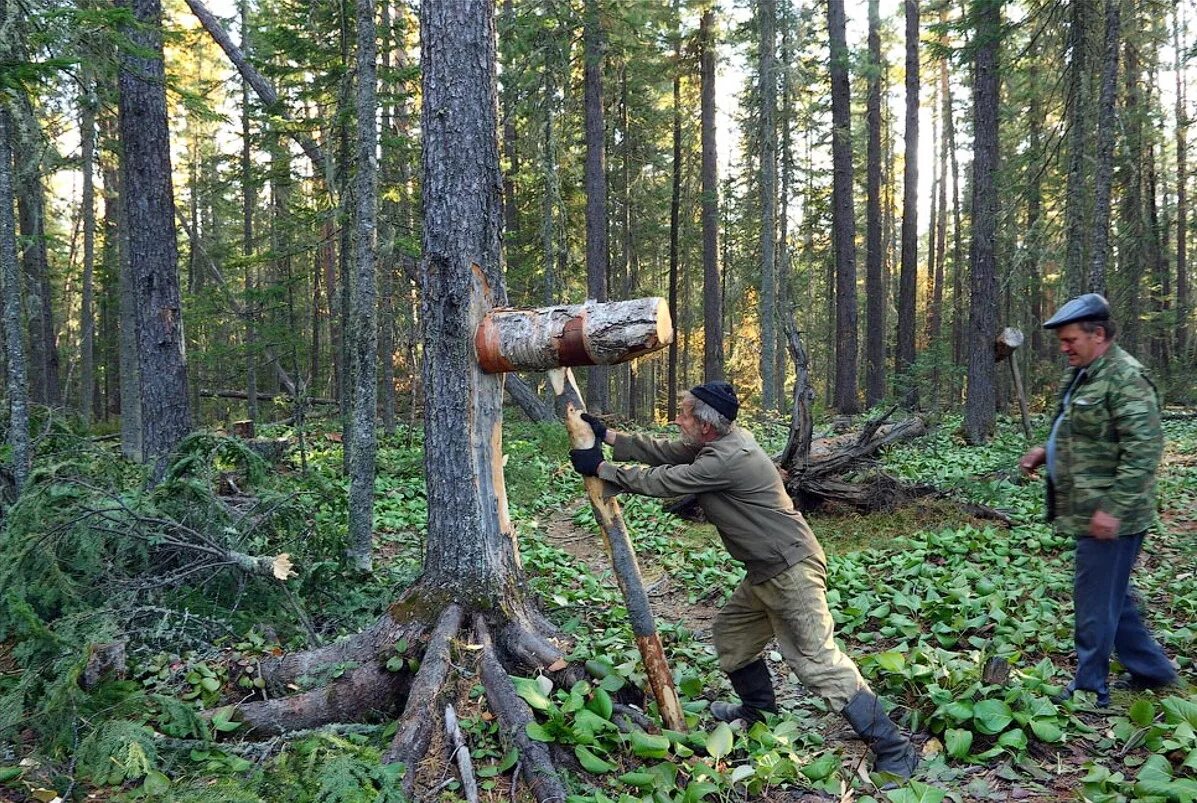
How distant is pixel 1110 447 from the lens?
4.01 m

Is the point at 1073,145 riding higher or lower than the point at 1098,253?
higher

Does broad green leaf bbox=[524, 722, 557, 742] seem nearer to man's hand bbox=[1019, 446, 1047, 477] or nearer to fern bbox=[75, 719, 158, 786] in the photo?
fern bbox=[75, 719, 158, 786]

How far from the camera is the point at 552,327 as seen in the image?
3.76 meters

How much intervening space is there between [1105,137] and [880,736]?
987 cm

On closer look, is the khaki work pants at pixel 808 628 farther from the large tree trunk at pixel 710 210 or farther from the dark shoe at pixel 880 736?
the large tree trunk at pixel 710 210

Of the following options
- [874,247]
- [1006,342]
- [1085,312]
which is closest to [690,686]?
[1085,312]

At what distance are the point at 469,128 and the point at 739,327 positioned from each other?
1408 inches

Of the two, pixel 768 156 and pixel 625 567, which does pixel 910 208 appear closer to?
pixel 768 156

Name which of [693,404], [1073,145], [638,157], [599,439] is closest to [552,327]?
Answer: [599,439]

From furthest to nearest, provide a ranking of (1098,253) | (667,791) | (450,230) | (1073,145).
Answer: (1073,145)
(1098,253)
(450,230)
(667,791)

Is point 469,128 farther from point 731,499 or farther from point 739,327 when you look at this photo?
point 739,327

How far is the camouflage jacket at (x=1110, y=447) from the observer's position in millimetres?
3863

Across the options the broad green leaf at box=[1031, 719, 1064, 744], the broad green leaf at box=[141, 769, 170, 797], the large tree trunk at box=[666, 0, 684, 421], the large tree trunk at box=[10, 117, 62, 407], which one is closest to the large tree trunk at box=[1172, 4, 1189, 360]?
the large tree trunk at box=[666, 0, 684, 421]

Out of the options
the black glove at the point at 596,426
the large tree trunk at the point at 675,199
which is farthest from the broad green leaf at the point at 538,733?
the large tree trunk at the point at 675,199
